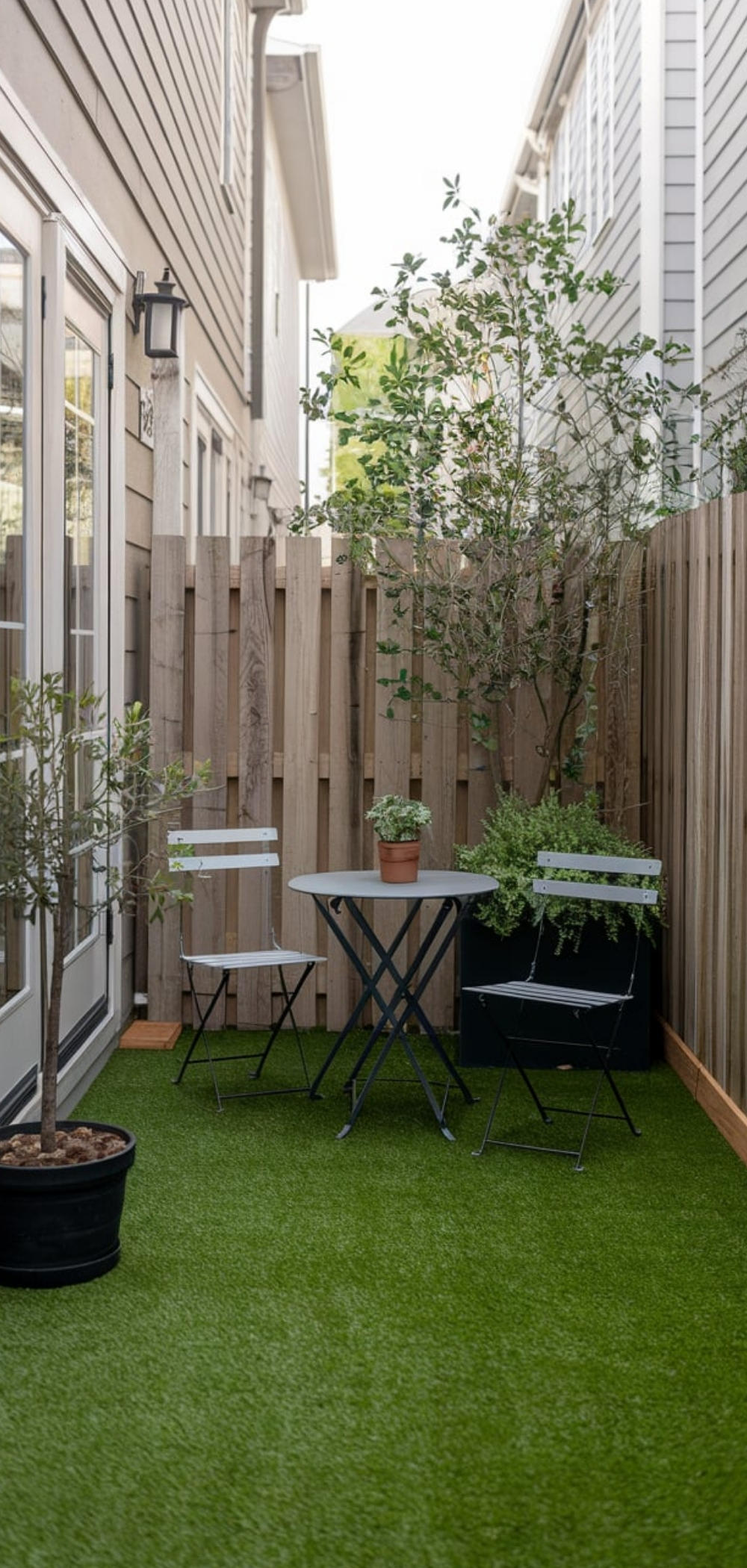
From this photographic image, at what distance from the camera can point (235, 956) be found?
5.05m

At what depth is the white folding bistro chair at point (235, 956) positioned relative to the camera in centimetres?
487

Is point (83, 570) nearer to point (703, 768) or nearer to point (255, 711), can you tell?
point (255, 711)

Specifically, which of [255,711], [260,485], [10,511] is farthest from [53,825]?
[260,485]

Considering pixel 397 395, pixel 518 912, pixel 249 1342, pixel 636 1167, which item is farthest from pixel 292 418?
pixel 249 1342

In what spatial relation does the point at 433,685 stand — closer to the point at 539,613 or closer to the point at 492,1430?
the point at 539,613

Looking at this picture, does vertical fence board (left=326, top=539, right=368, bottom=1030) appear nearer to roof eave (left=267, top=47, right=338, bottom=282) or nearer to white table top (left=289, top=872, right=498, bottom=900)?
white table top (left=289, top=872, right=498, bottom=900)

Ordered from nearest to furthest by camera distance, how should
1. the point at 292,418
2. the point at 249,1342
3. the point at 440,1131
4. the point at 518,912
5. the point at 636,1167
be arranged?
1. the point at 249,1342
2. the point at 636,1167
3. the point at 440,1131
4. the point at 518,912
5. the point at 292,418

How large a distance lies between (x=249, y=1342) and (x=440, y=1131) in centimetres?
160

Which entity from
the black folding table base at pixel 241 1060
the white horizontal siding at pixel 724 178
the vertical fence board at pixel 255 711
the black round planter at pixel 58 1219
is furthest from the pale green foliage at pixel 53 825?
the white horizontal siding at pixel 724 178

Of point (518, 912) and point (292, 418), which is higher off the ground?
point (292, 418)

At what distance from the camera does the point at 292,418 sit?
1741 cm

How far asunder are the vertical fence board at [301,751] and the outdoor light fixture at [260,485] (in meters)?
5.93

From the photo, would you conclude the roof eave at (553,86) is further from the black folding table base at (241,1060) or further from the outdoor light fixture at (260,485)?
the black folding table base at (241,1060)

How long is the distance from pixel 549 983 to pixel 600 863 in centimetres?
63
